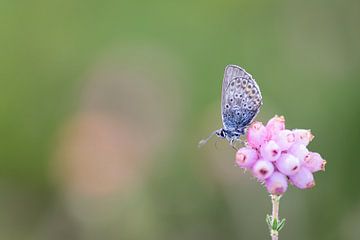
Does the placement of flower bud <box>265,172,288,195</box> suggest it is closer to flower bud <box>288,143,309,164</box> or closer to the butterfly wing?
flower bud <box>288,143,309,164</box>

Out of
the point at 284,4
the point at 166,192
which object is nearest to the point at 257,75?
the point at 284,4

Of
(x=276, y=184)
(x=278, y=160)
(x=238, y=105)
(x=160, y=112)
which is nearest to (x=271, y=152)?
(x=278, y=160)

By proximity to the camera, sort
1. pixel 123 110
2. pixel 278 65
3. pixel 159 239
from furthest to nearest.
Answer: pixel 278 65
pixel 123 110
pixel 159 239

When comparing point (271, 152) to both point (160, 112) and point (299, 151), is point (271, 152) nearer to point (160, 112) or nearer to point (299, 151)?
point (299, 151)

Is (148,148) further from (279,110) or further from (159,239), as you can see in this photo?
(279,110)

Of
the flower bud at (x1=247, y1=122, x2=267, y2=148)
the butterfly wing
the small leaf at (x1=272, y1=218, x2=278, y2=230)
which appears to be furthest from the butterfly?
the small leaf at (x1=272, y1=218, x2=278, y2=230)

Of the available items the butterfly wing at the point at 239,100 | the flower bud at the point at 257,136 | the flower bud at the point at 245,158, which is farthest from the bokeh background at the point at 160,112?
the flower bud at the point at 245,158

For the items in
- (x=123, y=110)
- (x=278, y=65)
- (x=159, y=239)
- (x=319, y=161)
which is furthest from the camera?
(x=278, y=65)
